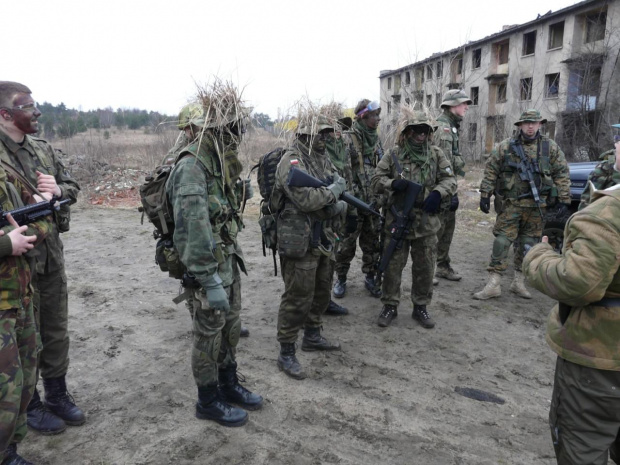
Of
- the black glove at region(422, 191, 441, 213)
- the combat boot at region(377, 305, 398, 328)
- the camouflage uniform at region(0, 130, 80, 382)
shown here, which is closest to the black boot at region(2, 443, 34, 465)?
the camouflage uniform at region(0, 130, 80, 382)

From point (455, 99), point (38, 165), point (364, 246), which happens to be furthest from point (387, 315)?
point (38, 165)

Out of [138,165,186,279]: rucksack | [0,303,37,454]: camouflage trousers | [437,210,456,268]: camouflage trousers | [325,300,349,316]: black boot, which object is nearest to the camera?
[0,303,37,454]: camouflage trousers

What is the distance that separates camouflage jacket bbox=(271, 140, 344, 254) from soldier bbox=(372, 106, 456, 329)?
93cm

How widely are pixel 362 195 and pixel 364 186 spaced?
116 millimetres

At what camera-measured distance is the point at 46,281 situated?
281 cm

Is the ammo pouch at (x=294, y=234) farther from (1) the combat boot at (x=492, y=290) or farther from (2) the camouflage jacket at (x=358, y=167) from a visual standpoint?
(1) the combat boot at (x=492, y=290)

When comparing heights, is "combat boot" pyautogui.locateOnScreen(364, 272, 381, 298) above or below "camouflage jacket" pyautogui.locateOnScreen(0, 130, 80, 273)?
below

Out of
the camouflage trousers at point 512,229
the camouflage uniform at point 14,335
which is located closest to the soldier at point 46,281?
the camouflage uniform at point 14,335

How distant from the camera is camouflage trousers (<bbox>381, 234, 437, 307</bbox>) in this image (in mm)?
4312

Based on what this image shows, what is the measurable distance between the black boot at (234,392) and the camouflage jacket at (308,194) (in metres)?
1.18

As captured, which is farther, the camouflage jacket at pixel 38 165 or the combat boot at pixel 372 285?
the combat boot at pixel 372 285

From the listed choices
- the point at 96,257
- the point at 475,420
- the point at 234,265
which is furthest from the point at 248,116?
the point at 96,257

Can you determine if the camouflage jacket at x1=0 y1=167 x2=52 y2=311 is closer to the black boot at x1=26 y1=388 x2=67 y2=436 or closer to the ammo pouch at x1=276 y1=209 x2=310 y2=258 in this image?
Answer: the black boot at x1=26 y1=388 x2=67 y2=436

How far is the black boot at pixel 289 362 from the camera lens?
3410 millimetres
